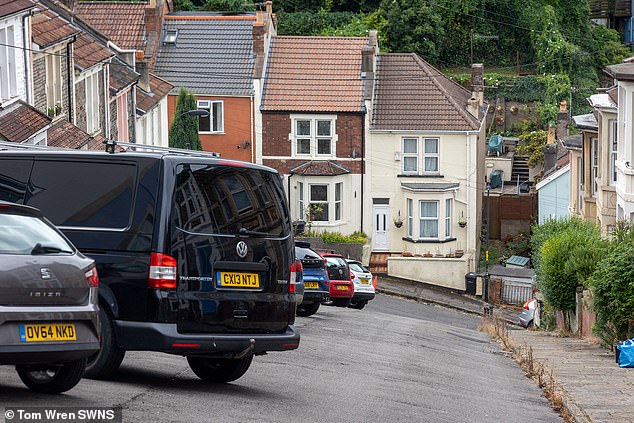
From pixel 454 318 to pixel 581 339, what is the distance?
563 inches

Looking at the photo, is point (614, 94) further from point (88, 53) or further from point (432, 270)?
point (432, 270)

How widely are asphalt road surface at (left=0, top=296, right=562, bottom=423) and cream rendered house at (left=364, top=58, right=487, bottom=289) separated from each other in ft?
98.0

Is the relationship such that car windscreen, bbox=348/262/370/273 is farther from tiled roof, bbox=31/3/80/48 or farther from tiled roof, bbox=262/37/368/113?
tiled roof, bbox=262/37/368/113

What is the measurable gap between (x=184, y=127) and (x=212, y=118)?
7.93 meters

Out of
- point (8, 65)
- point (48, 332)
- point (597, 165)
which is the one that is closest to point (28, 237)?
point (48, 332)

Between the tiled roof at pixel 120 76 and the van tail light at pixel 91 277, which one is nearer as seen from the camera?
the van tail light at pixel 91 277

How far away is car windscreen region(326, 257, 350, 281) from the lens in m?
27.8

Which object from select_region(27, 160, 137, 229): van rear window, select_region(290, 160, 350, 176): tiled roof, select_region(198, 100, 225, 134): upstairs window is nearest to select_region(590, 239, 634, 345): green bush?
select_region(27, 160, 137, 229): van rear window

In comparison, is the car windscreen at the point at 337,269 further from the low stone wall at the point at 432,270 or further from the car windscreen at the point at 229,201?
the low stone wall at the point at 432,270

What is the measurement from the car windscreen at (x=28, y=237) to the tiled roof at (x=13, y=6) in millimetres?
14045

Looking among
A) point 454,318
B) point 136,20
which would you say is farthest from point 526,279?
point 136,20

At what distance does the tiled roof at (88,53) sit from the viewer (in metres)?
31.0

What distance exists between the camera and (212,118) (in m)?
51.1

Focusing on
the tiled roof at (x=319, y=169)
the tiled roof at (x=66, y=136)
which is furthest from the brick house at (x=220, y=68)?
the tiled roof at (x=66, y=136)
